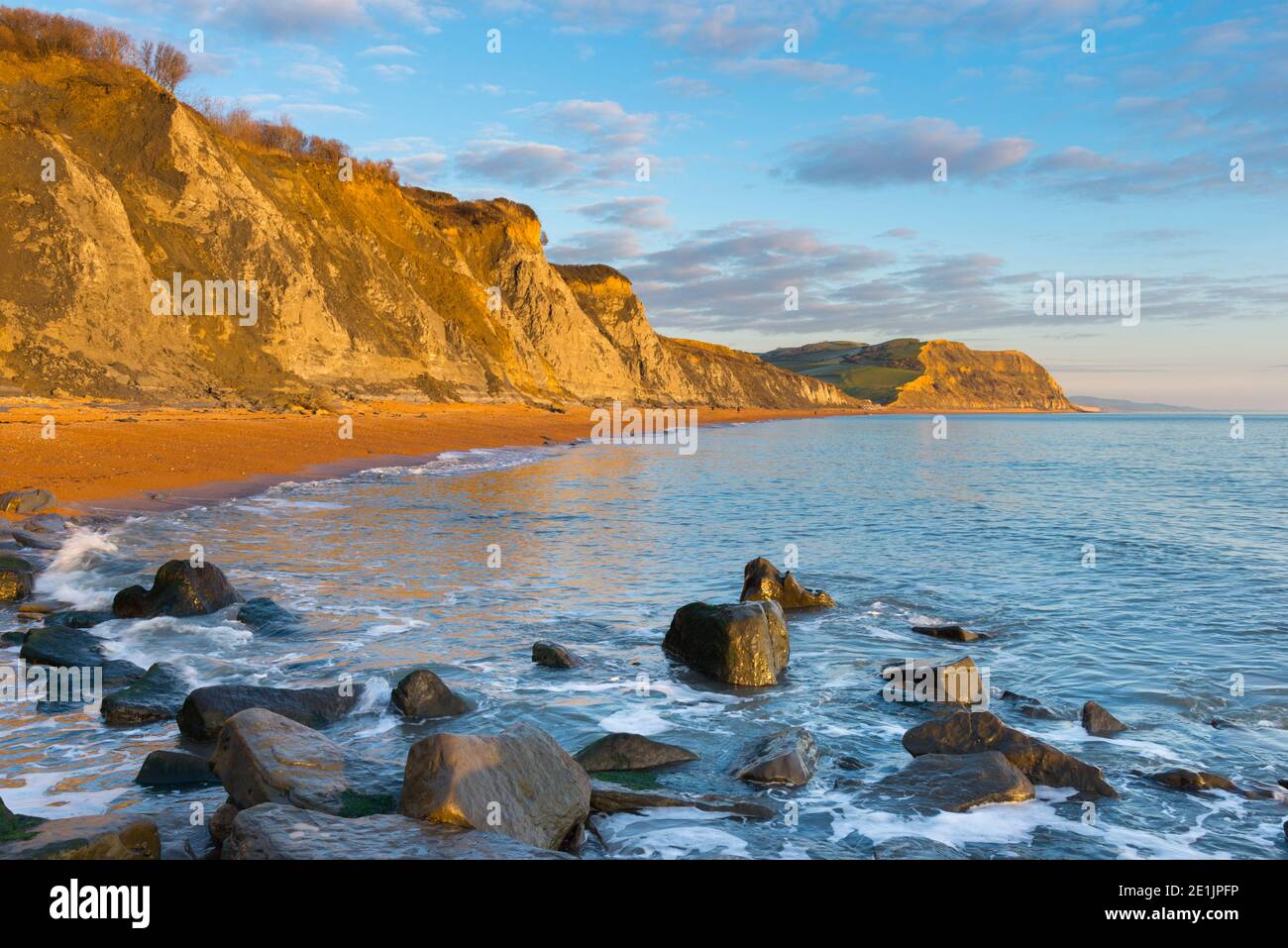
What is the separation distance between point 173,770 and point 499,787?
3174mm

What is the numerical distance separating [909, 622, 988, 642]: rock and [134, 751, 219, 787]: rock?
10389mm

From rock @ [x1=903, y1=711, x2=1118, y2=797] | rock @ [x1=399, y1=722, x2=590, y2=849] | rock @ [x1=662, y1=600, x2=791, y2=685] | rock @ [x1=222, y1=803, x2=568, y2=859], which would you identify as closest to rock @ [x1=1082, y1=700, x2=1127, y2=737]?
rock @ [x1=903, y1=711, x2=1118, y2=797]

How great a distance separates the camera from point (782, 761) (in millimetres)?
7664

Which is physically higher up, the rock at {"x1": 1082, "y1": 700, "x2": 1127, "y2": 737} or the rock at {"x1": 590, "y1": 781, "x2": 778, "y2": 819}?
the rock at {"x1": 590, "y1": 781, "x2": 778, "y2": 819}

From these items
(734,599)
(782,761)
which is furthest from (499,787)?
(734,599)

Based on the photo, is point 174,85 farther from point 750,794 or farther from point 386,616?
point 750,794

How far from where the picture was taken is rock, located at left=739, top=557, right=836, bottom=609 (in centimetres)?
1462

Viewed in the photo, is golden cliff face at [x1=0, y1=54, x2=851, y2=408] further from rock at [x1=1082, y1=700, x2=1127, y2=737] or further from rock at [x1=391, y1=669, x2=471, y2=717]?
rock at [x1=1082, y1=700, x2=1127, y2=737]

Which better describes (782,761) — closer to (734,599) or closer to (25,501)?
(734,599)

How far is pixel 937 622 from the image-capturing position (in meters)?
14.1

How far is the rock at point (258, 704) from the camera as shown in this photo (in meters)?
7.95

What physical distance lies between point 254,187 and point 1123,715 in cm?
6148

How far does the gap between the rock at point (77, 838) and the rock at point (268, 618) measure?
6439 millimetres

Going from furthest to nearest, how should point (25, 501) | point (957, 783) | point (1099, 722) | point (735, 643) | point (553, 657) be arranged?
1. point (25, 501)
2. point (553, 657)
3. point (735, 643)
4. point (1099, 722)
5. point (957, 783)
